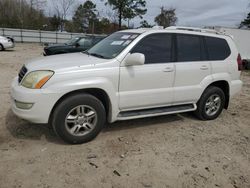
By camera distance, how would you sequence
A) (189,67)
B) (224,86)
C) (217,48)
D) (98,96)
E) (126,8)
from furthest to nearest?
(126,8)
(224,86)
(217,48)
(189,67)
(98,96)

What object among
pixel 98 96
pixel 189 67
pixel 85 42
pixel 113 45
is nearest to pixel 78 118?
pixel 98 96

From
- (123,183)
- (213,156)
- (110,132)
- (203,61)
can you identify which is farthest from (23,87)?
(203,61)

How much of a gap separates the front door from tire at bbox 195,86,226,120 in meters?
0.89

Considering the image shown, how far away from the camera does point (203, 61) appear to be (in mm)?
4797

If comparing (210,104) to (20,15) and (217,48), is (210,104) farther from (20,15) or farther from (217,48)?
(20,15)

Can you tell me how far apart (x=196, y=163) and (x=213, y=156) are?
39 cm

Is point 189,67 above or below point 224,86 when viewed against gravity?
above

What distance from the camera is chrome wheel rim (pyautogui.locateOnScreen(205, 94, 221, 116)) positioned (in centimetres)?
511

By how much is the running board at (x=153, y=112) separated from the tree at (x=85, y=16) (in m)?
42.2

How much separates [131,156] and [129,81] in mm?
1171

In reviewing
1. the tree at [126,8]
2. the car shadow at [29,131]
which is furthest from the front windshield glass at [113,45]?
the tree at [126,8]

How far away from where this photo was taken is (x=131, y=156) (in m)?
3.57

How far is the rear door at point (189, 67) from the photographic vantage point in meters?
4.51

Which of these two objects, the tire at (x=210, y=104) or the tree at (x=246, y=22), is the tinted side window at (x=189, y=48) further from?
the tree at (x=246, y=22)
